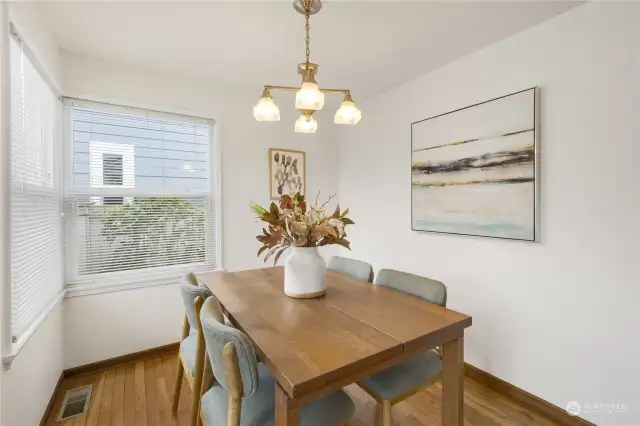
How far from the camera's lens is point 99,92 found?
226 centimetres

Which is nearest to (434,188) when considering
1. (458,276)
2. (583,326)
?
(458,276)

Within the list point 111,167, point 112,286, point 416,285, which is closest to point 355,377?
point 416,285

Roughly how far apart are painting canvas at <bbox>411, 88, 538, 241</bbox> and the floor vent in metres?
2.74

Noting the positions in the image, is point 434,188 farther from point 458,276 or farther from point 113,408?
point 113,408

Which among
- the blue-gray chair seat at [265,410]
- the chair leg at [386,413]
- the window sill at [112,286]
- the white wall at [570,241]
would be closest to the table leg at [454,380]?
the chair leg at [386,413]

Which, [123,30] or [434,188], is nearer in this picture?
[123,30]

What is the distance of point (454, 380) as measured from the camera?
4.18 feet

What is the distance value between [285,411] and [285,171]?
2530 millimetres

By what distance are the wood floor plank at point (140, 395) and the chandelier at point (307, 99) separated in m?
1.93

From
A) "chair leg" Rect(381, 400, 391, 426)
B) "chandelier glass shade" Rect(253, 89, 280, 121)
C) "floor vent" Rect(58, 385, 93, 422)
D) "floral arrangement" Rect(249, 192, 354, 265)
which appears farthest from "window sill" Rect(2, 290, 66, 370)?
"chair leg" Rect(381, 400, 391, 426)

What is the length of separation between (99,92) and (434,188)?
275 cm

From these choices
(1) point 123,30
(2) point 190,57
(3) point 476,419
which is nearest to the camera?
(3) point 476,419

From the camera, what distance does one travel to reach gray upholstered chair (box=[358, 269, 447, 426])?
4.44 ft

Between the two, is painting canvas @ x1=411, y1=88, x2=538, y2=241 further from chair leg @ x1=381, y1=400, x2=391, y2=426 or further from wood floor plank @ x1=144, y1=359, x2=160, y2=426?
wood floor plank @ x1=144, y1=359, x2=160, y2=426
